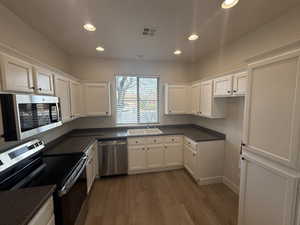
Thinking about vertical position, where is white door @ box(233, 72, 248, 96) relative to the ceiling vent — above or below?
below

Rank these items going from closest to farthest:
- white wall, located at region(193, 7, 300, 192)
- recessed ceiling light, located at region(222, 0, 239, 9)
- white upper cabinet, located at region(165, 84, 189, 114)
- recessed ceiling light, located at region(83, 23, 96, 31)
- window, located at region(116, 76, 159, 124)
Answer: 1. recessed ceiling light, located at region(222, 0, 239, 9)
2. white wall, located at region(193, 7, 300, 192)
3. recessed ceiling light, located at region(83, 23, 96, 31)
4. white upper cabinet, located at region(165, 84, 189, 114)
5. window, located at region(116, 76, 159, 124)

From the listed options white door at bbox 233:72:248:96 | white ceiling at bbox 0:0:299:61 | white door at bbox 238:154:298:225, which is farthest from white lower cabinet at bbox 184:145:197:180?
white ceiling at bbox 0:0:299:61

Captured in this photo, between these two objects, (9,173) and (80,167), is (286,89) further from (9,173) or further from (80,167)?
(9,173)

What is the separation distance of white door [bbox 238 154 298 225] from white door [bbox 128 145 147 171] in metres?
1.97

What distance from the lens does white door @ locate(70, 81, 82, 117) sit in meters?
2.63

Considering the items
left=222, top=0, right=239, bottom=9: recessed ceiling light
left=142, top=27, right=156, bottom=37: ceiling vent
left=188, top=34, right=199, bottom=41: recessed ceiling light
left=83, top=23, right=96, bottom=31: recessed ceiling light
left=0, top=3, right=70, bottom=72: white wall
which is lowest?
Answer: left=0, top=3, right=70, bottom=72: white wall

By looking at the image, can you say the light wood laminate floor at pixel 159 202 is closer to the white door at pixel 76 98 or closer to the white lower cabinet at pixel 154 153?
the white lower cabinet at pixel 154 153

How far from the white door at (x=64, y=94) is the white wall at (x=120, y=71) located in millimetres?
1041

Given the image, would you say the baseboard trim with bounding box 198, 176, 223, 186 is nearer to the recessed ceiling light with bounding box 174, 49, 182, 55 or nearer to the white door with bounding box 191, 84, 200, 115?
the white door with bounding box 191, 84, 200, 115

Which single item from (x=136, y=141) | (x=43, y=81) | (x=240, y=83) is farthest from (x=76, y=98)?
(x=240, y=83)

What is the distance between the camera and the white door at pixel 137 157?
122 inches

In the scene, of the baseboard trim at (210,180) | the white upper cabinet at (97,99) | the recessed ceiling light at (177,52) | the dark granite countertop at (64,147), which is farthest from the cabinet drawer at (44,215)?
the recessed ceiling light at (177,52)

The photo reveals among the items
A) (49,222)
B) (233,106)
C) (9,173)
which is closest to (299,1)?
(233,106)

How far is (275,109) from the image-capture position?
1.19 m
